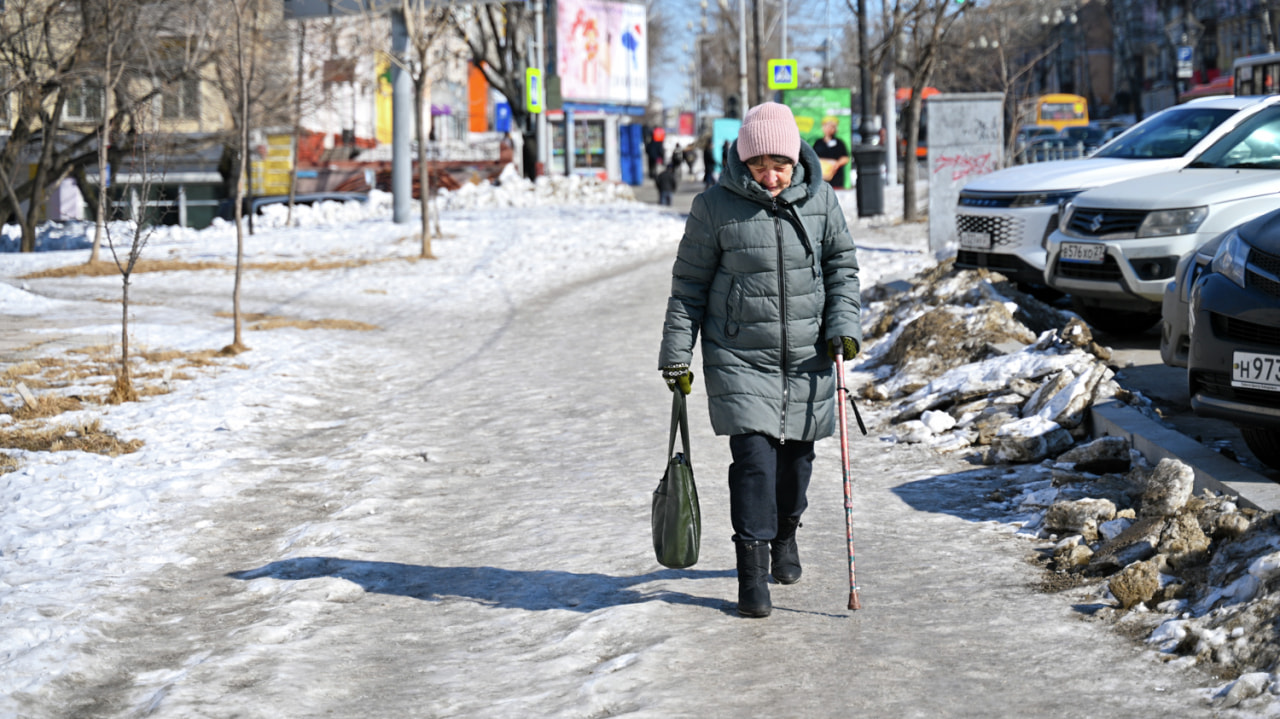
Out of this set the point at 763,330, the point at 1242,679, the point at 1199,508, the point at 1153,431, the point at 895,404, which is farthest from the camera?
the point at 895,404

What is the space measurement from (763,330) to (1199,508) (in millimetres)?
1844

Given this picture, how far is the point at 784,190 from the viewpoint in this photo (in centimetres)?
473

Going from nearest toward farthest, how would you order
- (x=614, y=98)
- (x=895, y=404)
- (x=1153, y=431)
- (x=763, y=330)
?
(x=763, y=330) < (x=1153, y=431) < (x=895, y=404) < (x=614, y=98)

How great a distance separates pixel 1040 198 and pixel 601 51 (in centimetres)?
3500

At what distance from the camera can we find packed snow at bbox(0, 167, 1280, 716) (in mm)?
4211

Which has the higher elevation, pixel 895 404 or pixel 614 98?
pixel 614 98

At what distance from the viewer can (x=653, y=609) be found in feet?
16.2

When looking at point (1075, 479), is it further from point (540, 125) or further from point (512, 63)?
point (512, 63)

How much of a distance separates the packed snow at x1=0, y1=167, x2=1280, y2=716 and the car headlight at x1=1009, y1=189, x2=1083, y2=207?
87 centimetres

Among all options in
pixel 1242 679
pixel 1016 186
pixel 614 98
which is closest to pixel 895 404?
pixel 1016 186

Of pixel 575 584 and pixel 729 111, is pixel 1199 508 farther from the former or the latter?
pixel 729 111

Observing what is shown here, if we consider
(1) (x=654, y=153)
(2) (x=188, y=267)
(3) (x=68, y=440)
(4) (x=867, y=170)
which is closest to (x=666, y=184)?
(4) (x=867, y=170)

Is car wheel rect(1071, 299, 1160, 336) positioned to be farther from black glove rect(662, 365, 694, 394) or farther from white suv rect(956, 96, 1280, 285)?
black glove rect(662, 365, 694, 394)

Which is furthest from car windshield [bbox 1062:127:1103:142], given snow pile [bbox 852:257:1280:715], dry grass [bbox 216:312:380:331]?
snow pile [bbox 852:257:1280:715]
